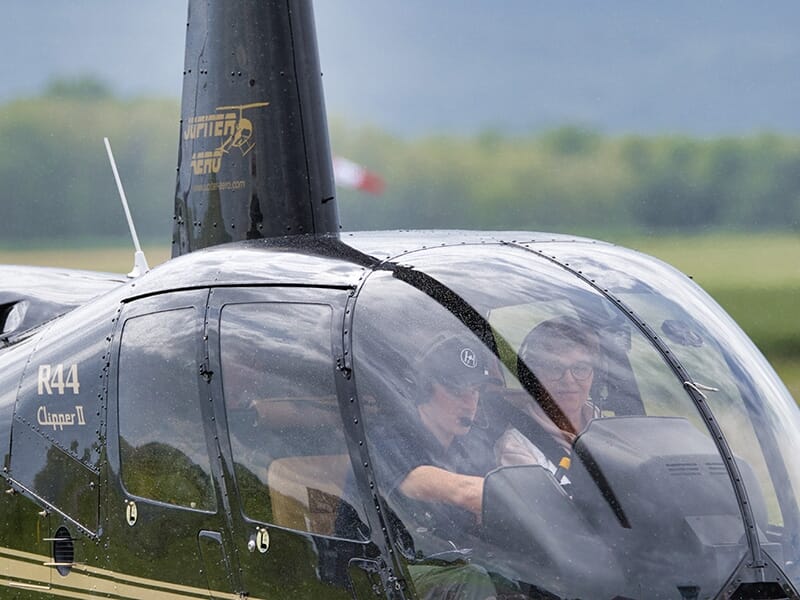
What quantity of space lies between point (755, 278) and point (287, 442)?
7.94 meters

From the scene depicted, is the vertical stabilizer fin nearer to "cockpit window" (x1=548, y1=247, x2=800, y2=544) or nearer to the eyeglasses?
"cockpit window" (x1=548, y1=247, x2=800, y2=544)

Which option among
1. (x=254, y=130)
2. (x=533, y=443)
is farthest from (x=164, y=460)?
(x=254, y=130)

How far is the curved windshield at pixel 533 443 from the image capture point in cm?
305

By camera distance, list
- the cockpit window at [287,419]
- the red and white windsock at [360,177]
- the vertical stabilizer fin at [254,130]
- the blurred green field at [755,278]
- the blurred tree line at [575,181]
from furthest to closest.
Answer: the blurred tree line at [575,181], the red and white windsock at [360,177], the blurred green field at [755,278], the vertical stabilizer fin at [254,130], the cockpit window at [287,419]

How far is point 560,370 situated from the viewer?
10.8 feet

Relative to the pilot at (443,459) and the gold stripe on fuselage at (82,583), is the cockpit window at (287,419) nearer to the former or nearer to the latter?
the pilot at (443,459)

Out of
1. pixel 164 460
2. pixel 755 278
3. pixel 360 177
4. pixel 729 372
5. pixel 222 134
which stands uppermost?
Answer: pixel 222 134

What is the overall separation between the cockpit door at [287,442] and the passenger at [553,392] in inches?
Result: 17.8

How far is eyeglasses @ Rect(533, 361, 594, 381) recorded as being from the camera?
10.8 ft

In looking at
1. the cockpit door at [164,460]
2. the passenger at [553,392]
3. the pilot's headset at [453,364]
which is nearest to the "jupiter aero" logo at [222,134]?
the cockpit door at [164,460]

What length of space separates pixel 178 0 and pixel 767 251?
796cm

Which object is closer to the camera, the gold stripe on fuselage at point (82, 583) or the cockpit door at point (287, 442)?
the cockpit door at point (287, 442)

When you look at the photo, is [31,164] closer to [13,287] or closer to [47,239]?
[47,239]

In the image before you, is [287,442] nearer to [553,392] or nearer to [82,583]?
[553,392]
